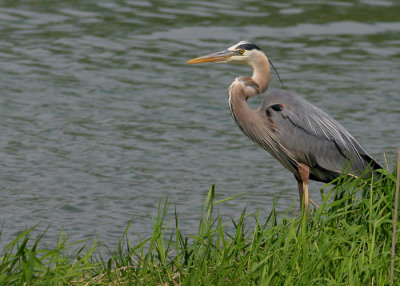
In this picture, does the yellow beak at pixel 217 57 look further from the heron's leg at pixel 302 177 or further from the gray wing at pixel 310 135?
the heron's leg at pixel 302 177

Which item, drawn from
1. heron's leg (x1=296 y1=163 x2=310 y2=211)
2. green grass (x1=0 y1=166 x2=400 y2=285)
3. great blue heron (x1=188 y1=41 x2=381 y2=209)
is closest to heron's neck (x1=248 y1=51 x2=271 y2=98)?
great blue heron (x1=188 y1=41 x2=381 y2=209)

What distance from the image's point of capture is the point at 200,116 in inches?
376

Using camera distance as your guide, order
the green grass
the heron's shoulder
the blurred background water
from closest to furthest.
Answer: the green grass
the heron's shoulder
the blurred background water

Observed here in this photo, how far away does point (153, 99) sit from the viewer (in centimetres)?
998

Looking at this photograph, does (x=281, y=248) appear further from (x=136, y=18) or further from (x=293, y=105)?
(x=136, y=18)

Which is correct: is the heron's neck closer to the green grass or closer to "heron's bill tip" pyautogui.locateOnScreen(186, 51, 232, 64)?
"heron's bill tip" pyautogui.locateOnScreen(186, 51, 232, 64)

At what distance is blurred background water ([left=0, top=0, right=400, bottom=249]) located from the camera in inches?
293

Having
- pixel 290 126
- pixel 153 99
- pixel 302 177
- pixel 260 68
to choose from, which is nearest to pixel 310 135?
pixel 290 126

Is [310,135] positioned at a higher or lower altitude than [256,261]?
higher

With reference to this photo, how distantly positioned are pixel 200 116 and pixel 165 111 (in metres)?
0.37

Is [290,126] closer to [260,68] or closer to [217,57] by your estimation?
[260,68]

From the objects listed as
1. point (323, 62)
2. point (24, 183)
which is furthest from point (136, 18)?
point (24, 183)

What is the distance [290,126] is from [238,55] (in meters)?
0.63

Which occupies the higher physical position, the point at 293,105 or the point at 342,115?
the point at 293,105
